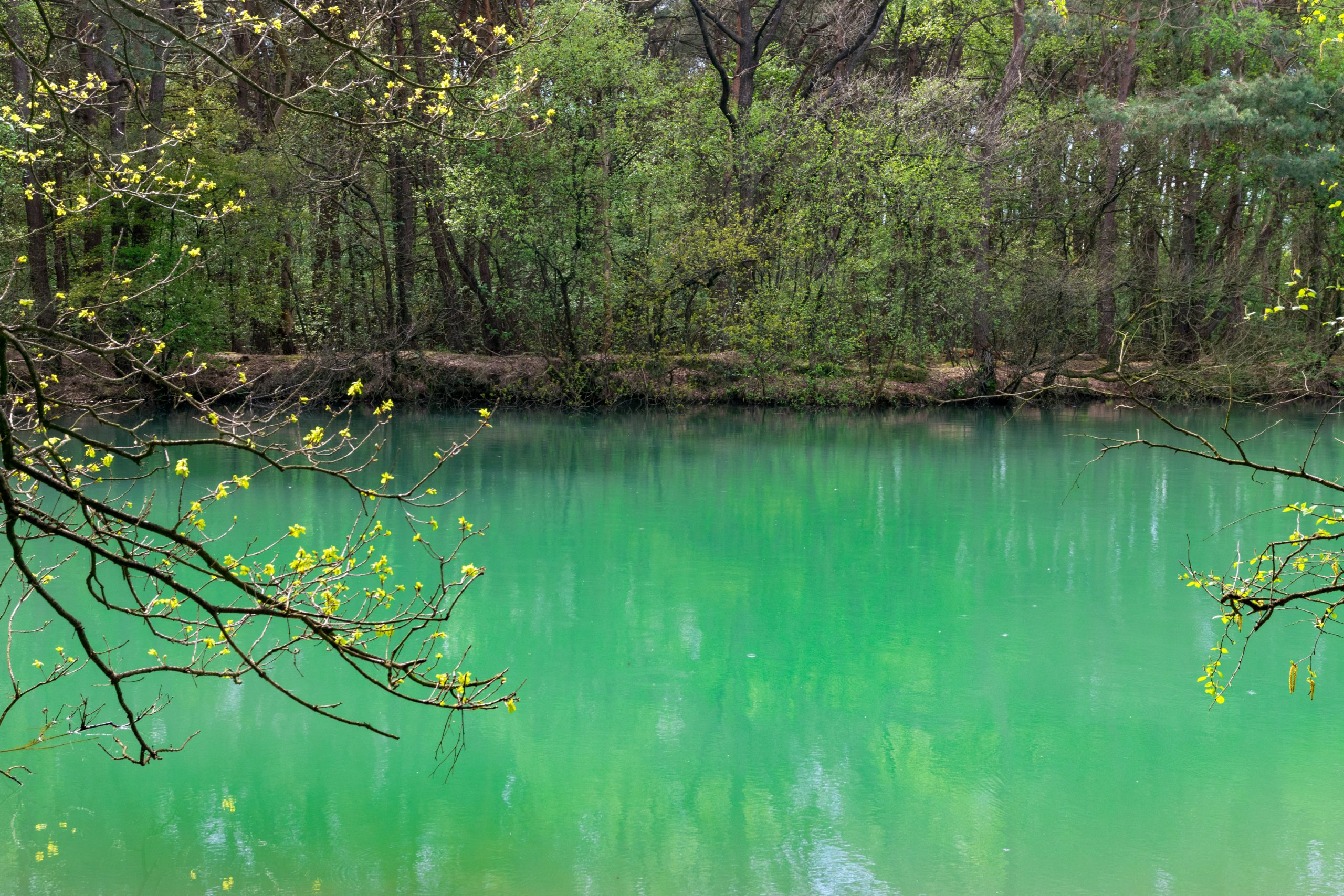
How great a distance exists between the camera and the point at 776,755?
20.0ft

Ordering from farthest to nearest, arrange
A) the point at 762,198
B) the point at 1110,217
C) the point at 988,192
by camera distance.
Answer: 1. the point at 1110,217
2. the point at 762,198
3. the point at 988,192

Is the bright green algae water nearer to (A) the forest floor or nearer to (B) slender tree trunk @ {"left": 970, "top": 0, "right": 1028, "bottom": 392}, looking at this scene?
(A) the forest floor

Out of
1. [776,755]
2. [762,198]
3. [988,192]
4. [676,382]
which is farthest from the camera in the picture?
[762,198]

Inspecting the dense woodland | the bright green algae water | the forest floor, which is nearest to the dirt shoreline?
the forest floor

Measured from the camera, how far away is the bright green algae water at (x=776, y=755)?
4.86 meters

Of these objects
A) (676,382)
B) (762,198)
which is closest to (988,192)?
(762,198)

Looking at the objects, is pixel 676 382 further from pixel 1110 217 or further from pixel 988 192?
pixel 1110 217

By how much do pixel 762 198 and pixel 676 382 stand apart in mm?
4407

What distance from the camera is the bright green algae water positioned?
4863mm

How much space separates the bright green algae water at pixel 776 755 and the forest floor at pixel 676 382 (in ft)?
40.8

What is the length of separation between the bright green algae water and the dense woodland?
1247 cm

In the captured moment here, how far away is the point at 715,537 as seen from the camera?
1184 centimetres

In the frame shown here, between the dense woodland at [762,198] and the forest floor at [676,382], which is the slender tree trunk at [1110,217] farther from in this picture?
the forest floor at [676,382]

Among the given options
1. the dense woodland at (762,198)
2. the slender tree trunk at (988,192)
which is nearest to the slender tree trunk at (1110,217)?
the dense woodland at (762,198)
